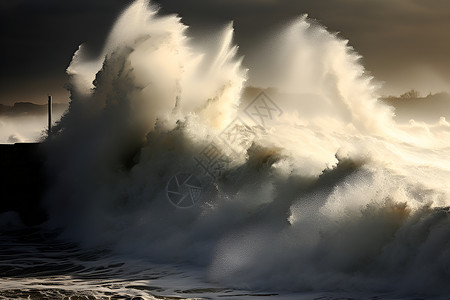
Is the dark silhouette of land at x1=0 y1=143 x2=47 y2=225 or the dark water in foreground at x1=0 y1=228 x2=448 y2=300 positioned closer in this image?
the dark water in foreground at x1=0 y1=228 x2=448 y2=300

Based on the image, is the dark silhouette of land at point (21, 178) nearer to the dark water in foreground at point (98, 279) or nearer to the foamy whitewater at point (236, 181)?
the foamy whitewater at point (236, 181)

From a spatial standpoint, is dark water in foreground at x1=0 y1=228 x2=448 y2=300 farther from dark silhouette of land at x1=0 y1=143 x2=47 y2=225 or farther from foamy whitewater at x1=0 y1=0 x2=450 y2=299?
dark silhouette of land at x1=0 y1=143 x2=47 y2=225

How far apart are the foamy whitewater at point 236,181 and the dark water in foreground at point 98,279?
0.26ft

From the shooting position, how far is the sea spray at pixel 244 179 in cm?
1032

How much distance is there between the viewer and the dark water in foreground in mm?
10062

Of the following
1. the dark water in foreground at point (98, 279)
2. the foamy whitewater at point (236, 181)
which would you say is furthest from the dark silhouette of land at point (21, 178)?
the dark water in foreground at point (98, 279)

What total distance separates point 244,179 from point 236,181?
0.21m

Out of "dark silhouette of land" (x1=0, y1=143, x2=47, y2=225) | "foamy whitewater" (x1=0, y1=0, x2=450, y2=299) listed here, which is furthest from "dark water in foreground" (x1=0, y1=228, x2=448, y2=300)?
"dark silhouette of land" (x1=0, y1=143, x2=47, y2=225)

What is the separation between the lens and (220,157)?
636 inches

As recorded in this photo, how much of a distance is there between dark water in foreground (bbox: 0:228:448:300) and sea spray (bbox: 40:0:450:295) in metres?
0.41

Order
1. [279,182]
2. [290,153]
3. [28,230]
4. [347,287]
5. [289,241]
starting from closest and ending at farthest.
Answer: [347,287], [289,241], [279,182], [290,153], [28,230]

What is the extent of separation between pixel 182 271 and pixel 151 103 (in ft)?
25.2

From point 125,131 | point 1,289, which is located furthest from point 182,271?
point 125,131

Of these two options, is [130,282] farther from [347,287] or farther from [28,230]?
[28,230]
